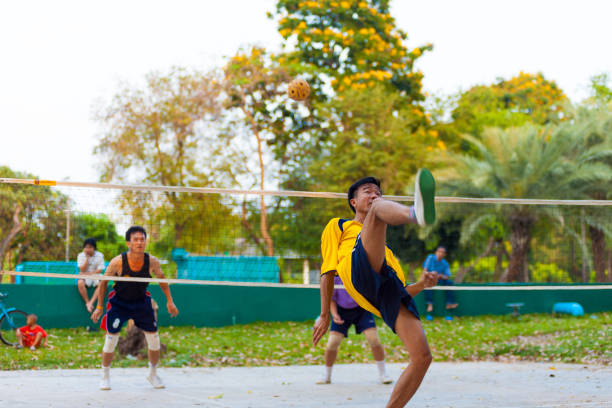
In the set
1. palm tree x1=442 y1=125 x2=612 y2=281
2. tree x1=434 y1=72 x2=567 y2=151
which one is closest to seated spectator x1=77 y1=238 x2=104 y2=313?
palm tree x1=442 y1=125 x2=612 y2=281

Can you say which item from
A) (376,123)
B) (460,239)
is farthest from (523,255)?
(376,123)

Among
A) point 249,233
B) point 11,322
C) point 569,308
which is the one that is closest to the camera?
point 11,322

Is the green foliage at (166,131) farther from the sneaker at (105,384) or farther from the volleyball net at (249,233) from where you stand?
Answer: the sneaker at (105,384)

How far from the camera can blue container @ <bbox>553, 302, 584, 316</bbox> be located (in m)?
16.2

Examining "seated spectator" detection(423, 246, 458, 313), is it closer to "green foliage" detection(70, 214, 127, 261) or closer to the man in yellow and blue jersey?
"green foliage" detection(70, 214, 127, 261)

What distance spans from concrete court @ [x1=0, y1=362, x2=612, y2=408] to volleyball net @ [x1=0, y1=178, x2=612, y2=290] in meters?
1.26

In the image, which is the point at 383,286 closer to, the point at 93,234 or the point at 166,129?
the point at 93,234

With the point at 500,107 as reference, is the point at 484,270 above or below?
below

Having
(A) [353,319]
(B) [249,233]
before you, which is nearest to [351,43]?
(B) [249,233]

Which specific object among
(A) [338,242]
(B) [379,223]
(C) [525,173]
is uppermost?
(C) [525,173]

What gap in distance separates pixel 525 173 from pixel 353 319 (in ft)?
45.8

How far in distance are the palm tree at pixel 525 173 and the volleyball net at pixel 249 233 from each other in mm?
80

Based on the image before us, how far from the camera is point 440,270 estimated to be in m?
15.1

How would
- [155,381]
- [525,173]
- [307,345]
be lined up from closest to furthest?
[155,381] → [307,345] → [525,173]
